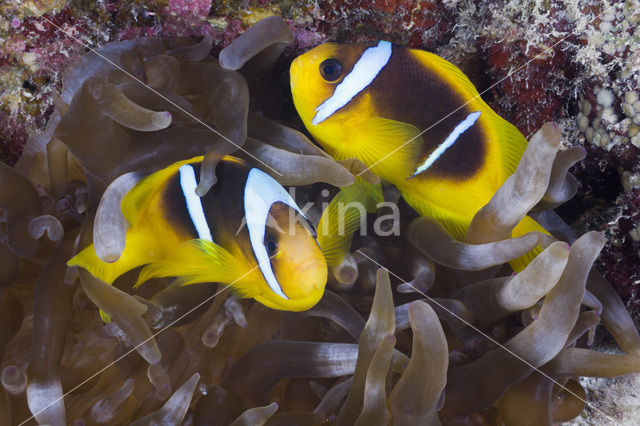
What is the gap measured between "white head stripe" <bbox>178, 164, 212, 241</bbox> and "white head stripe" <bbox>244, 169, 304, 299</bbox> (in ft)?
0.34

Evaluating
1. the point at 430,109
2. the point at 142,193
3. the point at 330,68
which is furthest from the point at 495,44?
the point at 142,193

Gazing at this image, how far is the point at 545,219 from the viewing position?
55.4 inches

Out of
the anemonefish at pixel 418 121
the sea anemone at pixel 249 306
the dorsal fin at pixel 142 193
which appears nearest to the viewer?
the sea anemone at pixel 249 306

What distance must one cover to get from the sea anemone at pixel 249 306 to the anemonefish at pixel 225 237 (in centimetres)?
5

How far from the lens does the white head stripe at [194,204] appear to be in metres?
1.10

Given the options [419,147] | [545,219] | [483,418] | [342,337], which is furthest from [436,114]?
[483,418]

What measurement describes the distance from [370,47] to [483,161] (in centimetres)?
42

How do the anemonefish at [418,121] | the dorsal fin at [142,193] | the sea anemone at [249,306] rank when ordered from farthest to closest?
the anemonefish at [418,121], the dorsal fin at [142,193], the sea anemone at [249,306]

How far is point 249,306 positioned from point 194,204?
284 mm

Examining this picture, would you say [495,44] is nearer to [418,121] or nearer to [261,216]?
[418,121]

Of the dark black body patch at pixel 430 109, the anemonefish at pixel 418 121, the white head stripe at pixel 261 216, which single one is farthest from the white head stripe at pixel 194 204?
the dark black body patch at pixel 430 109

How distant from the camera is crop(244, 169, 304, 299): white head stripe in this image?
3.43ft

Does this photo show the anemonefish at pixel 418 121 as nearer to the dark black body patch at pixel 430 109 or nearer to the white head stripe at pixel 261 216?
the dark black body patch at pixel 430 109

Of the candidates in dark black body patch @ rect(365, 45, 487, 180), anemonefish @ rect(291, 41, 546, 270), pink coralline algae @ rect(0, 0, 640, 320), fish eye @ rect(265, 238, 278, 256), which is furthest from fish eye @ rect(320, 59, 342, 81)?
fish eye @ rect(265, 238, 278, 256)
